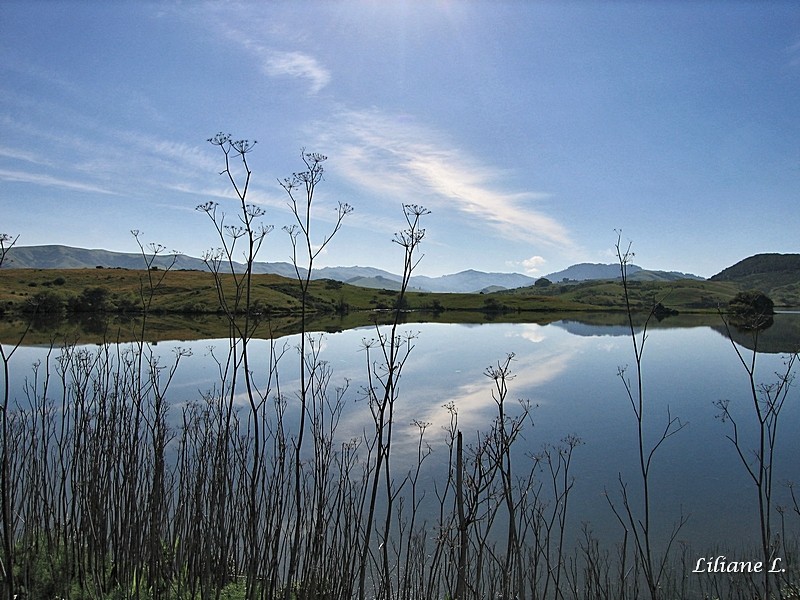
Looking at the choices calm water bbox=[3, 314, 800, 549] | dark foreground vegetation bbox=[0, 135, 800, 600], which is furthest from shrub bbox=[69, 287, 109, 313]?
dark foreground vegetation bbox=[0, 135, 800, 600]

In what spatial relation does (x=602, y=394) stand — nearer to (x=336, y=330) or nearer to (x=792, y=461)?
(x=792, y=461)

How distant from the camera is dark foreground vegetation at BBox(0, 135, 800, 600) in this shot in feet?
14.4

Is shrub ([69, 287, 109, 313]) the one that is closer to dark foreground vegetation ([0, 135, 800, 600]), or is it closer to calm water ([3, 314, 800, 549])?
calm water ([3, 314, 800, 549])

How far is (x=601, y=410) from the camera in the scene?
70.9 ft

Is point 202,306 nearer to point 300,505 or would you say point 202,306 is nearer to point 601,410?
point 601,410

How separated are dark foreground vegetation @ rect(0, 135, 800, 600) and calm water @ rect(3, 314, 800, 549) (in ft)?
1.69

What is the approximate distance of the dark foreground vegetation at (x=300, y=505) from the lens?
4402 mm

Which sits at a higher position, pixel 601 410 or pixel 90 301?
pixel 90 301

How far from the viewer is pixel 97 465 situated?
20.5 ft

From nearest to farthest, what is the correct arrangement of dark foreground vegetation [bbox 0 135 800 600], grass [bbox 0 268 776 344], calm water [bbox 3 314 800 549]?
dark foreground vegetation [bbox 0 135 800 600] < calm water [bbox 3 314 800 549] < grass [bbox 0 268 776 344]

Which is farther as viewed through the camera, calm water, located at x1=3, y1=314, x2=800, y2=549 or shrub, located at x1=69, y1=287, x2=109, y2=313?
shrub, located at x1=69, y1=287, x2=109, y2=313

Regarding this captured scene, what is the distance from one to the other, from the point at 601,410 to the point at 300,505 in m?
19.1

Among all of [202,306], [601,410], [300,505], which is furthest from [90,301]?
[300,505]

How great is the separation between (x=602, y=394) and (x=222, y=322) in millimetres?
44818
